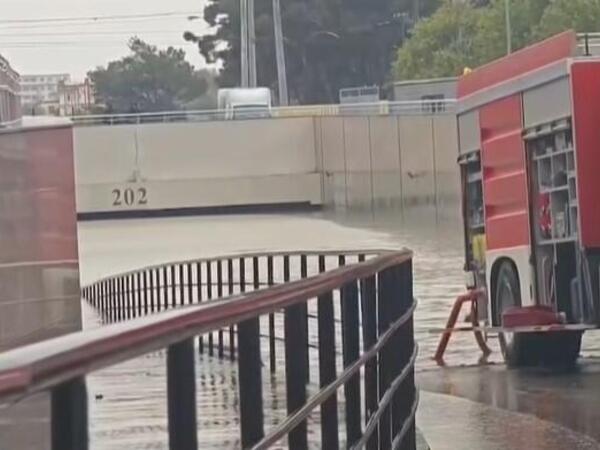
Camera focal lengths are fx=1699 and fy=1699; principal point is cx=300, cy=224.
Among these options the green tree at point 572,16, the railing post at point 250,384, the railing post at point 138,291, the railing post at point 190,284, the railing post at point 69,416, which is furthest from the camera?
the green tree at point 572,16

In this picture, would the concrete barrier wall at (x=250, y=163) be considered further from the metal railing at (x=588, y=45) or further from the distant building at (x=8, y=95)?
the distant building at (x=8, y=95)

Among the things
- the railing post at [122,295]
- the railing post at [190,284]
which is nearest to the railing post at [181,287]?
the railing post at [190,284]

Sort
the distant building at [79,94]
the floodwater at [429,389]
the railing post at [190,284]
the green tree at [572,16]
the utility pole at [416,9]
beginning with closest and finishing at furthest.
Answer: the floodwater at [429,389], the railing post at [190,284], the green tree at [572,16], the utility pole at [416,9], the distant building at [79,94]

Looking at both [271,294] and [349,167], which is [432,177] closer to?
[349,167]

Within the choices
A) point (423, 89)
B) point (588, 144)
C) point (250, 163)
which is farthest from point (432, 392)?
point (423, 89)

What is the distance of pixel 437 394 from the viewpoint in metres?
14.8

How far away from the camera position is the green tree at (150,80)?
5984 inches

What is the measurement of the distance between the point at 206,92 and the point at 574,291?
14540 centimetres

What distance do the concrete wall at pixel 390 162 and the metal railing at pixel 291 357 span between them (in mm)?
53095

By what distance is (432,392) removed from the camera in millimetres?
14953

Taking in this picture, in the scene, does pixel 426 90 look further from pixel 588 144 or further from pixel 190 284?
pixel 588 144

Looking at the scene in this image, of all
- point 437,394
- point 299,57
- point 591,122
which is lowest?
point 437,394

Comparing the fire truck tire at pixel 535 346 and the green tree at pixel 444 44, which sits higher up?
the green tree at pixel 444 44

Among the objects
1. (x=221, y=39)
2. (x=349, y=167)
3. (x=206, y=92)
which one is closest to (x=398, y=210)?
(x=349, y=167)
